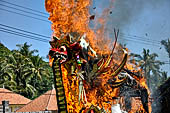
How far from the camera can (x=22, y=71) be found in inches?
1155

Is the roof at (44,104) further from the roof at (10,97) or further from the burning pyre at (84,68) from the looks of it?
the burning pyre at (84,68)

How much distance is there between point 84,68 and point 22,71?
72.5 feet

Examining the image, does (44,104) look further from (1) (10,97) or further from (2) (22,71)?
(2) (22,71)

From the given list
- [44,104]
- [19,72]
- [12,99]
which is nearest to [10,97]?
[12,99]

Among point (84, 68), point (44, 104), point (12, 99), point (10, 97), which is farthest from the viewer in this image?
point (12, 99)

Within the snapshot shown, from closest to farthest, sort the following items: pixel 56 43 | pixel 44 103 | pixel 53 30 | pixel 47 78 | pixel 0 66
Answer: pixel 56 43
pixel 53 30
pixel 44 103
pixel 0 66
pixel 47 78

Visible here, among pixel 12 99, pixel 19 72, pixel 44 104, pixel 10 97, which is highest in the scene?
pixel 19 72

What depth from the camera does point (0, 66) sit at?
90.3ft

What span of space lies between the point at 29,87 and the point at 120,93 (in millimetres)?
21426

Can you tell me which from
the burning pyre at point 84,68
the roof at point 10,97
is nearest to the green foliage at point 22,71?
the roof at point 10,97

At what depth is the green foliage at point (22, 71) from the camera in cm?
2815

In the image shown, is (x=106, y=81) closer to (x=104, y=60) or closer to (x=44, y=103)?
(x=104, y=60)

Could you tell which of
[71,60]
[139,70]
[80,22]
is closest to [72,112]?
[71,60]

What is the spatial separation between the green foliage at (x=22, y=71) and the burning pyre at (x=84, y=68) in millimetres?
19744
